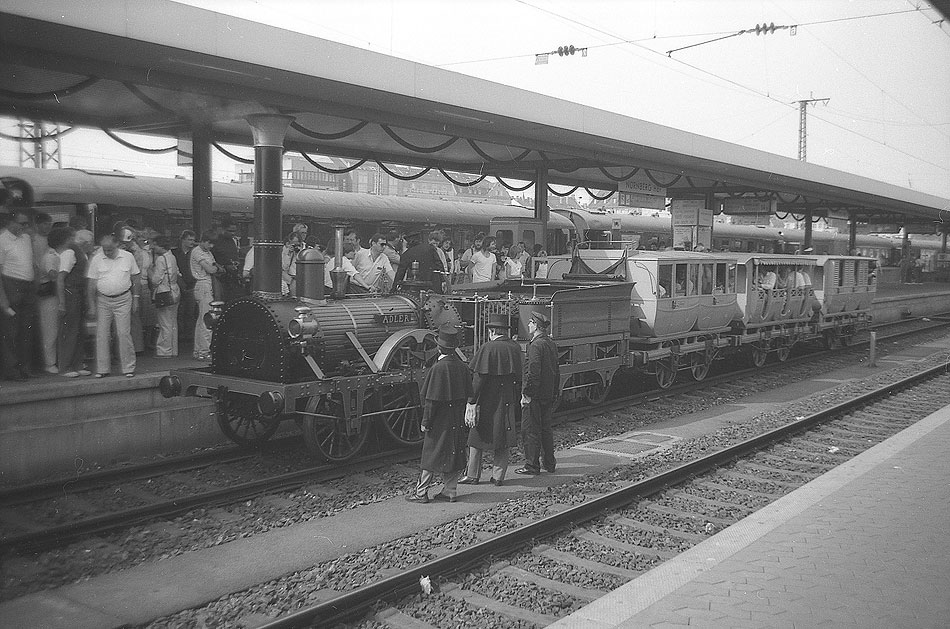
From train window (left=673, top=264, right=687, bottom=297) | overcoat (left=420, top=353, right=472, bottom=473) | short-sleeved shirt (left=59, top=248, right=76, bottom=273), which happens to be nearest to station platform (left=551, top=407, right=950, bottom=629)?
overcoat (left=420, top=353, right=472, bottom=473)

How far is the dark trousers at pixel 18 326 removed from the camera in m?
8.62

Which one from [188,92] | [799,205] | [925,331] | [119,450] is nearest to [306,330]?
[119,450]

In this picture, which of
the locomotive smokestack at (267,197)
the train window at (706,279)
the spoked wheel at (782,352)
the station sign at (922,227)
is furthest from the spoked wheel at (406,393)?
the station sign at (922,227)

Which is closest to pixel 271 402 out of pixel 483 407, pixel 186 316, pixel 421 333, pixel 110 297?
pixel 483 407

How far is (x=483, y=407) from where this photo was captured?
799 centimetres

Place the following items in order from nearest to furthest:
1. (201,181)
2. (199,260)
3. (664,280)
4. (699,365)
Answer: (199,260) → (201,181) → (664,280) → (699,365)

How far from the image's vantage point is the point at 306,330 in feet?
26.5

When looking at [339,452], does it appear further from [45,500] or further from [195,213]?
[195,213]

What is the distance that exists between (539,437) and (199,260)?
567 cm

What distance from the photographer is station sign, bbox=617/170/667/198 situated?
2106cm

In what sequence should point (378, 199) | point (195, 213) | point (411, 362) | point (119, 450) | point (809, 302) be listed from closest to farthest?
point (119, 450) → point (411, 362) → point (195, 213) → point (809, 302) → point (378, 199)

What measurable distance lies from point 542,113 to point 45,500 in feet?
33.4

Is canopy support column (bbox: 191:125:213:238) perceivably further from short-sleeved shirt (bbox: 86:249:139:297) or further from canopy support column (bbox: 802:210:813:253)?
canopy support column (bbox: 802:210:813:253)

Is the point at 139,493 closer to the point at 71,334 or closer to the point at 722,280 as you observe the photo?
the point at 71,334
